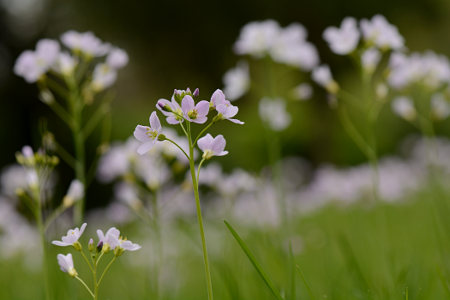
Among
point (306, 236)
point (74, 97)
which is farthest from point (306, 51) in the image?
point (306, 236)

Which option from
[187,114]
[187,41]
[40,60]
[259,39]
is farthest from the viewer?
[187,41]

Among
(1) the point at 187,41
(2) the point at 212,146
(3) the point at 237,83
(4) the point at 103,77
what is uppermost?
(1) the point at 187,41

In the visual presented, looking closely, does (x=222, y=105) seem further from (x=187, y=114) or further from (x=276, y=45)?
(x=276, y=45)

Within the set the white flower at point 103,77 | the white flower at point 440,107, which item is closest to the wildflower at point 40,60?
the white flower at point 103,77

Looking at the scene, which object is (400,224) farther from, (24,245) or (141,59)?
(141,59)

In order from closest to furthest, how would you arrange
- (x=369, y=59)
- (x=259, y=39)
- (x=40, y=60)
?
(x=40, y=60)
(x=369, y=59)
(x=259, y=39)

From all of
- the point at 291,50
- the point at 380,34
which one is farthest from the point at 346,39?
the point at 291,50

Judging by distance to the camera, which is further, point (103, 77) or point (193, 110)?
point (103, 77)
